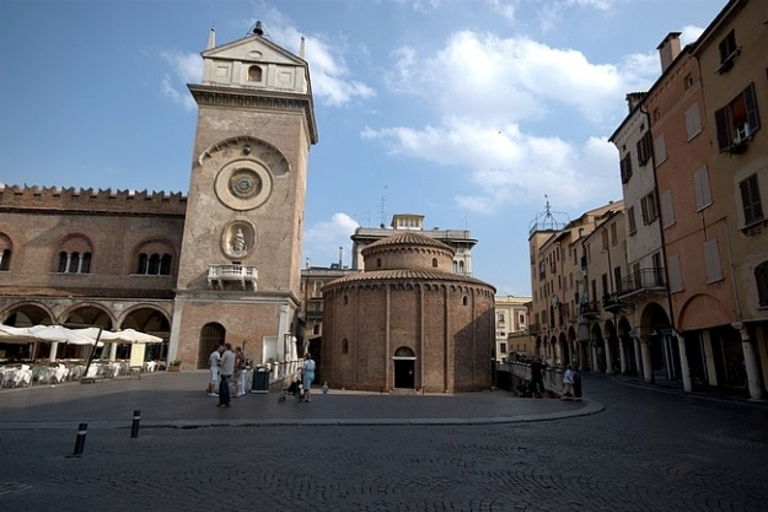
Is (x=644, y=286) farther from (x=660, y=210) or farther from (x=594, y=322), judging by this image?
(x=594, y=322)

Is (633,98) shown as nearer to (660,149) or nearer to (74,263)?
(660,149)

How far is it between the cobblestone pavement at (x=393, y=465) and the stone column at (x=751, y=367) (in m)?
4.38

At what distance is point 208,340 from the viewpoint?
32.6m

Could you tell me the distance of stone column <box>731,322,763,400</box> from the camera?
17.0m

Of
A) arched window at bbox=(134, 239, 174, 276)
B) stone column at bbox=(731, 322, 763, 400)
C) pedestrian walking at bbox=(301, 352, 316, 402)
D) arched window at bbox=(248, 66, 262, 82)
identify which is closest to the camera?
stone column at bbox=(731, 322, 763, 400)

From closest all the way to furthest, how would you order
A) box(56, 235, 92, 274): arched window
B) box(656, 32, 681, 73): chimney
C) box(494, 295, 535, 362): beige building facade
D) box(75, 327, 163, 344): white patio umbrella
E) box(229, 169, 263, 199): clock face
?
box(656, 32, 681, 73): chimney < box(75, 327, 163, 344): white patio umbrella < box(229, 169, 263, 199): clock face < box(56, 235, 92, 274): arched window < box(494, 295, 535, 362): beige building facade

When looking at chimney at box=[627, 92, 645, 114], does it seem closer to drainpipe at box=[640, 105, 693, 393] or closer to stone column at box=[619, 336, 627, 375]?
drainpipe at box=[640, 105, 693, 393]

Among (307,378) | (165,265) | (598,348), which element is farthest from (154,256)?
(598,348)

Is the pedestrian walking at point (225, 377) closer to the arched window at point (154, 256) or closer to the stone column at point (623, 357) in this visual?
the arched window at point (154, 256)

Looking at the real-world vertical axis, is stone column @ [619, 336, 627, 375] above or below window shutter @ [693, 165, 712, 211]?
below

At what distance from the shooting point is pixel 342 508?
582 centimetres

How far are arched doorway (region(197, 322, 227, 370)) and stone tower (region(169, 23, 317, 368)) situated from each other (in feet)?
0.22

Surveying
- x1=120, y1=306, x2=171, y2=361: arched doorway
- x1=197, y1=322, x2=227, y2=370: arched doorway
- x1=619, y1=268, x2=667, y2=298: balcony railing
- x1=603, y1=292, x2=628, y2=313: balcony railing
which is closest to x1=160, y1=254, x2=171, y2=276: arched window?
x1=120, y1=306, x2=171, y2=361: arched doorway

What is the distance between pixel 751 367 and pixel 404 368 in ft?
65.2
